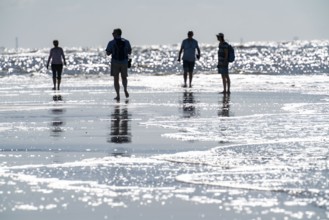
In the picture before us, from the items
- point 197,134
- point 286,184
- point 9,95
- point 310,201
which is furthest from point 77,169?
point 9,95

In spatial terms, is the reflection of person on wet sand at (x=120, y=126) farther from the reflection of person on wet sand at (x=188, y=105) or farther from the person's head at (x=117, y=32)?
the person's head at (x=117, y=32)

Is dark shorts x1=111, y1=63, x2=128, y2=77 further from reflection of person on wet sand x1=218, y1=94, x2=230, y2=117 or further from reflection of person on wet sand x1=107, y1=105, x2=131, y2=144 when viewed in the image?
reflection of person on wet sand x1=107, y1=105, x2=131, y2=144

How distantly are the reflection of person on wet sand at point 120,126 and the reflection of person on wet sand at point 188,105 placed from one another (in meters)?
1.19

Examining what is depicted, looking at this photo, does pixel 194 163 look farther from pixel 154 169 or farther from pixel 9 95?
pixel 9 95

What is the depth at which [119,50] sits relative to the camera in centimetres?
2642

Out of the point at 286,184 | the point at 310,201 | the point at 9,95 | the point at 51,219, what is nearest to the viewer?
the point at 51,219

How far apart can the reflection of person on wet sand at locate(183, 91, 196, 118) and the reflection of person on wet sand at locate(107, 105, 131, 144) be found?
1.19 metres

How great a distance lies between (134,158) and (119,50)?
13587 millimetres

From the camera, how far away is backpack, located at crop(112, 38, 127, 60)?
86.1ft

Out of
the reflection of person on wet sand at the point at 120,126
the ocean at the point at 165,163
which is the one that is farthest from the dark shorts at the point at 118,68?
the ocean at the point at 165,163

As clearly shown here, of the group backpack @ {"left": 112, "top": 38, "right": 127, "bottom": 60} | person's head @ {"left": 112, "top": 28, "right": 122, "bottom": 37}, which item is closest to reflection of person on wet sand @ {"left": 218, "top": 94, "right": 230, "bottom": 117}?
backpack @ {"left": 112, "top": 38, "right": 127, "bottom": 60}

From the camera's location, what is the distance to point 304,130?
1694cm

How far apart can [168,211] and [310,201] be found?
129 centimetres

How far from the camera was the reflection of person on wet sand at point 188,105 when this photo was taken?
21.3 meters
